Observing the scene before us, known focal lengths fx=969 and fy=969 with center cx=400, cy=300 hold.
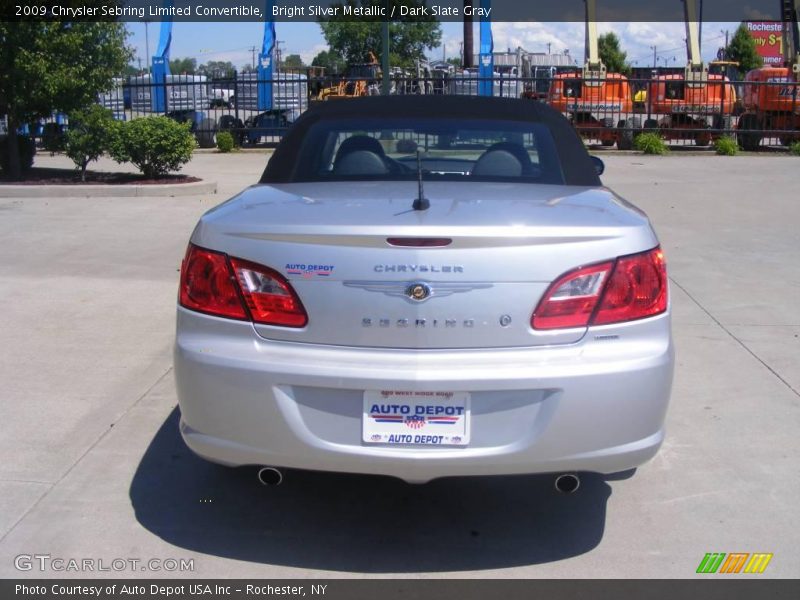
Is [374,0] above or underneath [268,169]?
above

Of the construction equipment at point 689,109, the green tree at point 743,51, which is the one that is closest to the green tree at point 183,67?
the construction equipment at point 689,109

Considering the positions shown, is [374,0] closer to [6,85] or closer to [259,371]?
[6,85]

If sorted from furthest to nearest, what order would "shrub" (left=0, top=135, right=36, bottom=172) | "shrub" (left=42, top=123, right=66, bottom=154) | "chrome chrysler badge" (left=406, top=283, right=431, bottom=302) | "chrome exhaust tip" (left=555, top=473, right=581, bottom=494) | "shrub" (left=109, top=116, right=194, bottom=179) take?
"shrub" (left=0, top=135, right=36, bottom=172), "shrub" (left=42, top=123, right=66, bottom=154), "shrub" (left=109, top=116, right=194, bottom=179), "chrome exhaust tip" (left=555, top=473, right=581, bottom=494), "chrome chrysler badge" (left=406, top=283, right=431, bottom=302)

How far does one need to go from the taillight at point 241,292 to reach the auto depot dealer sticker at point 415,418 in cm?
41

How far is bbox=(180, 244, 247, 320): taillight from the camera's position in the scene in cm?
354

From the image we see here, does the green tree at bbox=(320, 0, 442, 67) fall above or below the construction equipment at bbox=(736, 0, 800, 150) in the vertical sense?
above

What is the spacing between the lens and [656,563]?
12.2 feet

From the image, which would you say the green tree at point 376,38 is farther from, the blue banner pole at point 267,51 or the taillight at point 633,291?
the taillight at point 633,291

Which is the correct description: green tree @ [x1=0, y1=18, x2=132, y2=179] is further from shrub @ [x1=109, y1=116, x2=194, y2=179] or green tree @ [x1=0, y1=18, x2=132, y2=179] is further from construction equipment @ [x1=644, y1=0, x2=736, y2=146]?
construction equipment @ [x1=644, y1=0, x2=736, y2=146]

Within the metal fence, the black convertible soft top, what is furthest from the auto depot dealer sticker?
the metal fence

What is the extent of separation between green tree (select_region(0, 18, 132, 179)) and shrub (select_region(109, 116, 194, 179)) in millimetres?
836
